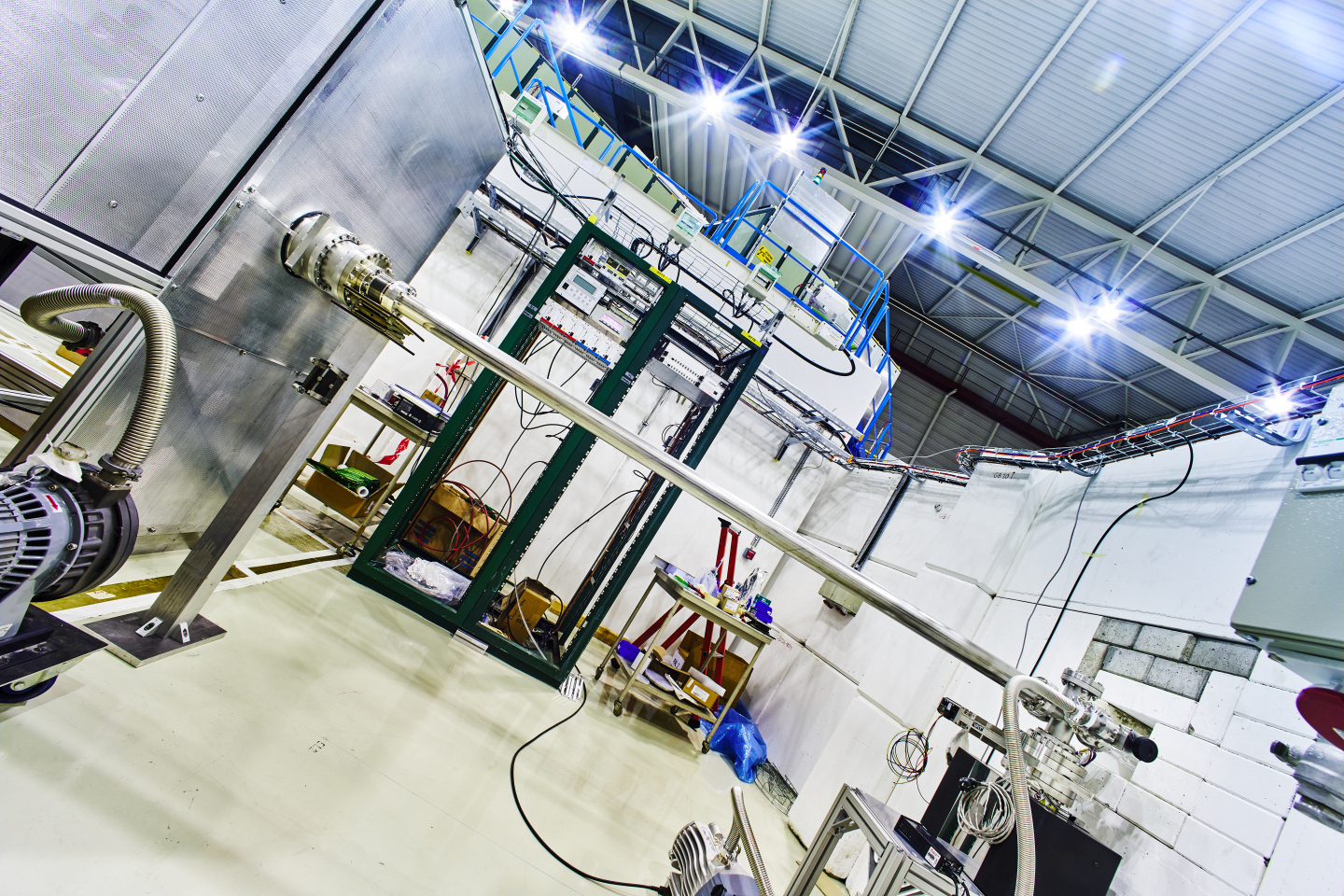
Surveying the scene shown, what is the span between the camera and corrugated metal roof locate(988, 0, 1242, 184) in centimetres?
347

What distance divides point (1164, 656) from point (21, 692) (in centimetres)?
314

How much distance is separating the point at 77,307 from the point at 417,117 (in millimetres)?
863

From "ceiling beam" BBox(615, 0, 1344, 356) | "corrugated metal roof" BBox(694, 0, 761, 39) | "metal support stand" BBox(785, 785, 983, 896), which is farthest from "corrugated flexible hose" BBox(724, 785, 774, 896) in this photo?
"corrugated metal roof" BBox(694, 0, 761, 39)

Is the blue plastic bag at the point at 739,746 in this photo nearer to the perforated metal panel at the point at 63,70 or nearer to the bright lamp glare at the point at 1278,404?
the bright lamp glare at the point at 1278,404

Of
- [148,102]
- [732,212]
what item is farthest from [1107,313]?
[148,102]

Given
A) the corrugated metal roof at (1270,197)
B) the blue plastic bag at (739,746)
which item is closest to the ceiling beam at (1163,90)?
the corrugated metal roof at (1270,197)

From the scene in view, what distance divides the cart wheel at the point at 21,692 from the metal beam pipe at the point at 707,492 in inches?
29.4

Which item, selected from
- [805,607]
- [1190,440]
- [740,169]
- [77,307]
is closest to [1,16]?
[77,307]

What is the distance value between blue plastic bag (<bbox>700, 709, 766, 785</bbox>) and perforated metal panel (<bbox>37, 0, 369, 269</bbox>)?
3147 millimetres

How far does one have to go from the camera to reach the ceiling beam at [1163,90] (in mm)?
3260

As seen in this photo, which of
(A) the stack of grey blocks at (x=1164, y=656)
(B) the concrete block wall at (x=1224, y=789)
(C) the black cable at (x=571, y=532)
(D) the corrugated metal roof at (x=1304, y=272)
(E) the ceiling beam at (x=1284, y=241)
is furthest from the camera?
(C) the black cable at (x=571, y=532)

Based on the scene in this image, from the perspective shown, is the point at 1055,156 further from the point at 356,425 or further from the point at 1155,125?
the point at 356,425

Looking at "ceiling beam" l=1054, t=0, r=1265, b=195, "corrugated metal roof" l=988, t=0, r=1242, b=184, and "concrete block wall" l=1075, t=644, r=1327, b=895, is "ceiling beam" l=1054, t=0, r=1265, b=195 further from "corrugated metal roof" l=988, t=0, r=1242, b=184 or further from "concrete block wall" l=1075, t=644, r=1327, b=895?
"concrete block wall" l=1075, t=644, r=1327, b=895

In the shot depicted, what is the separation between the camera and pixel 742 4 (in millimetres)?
5113
